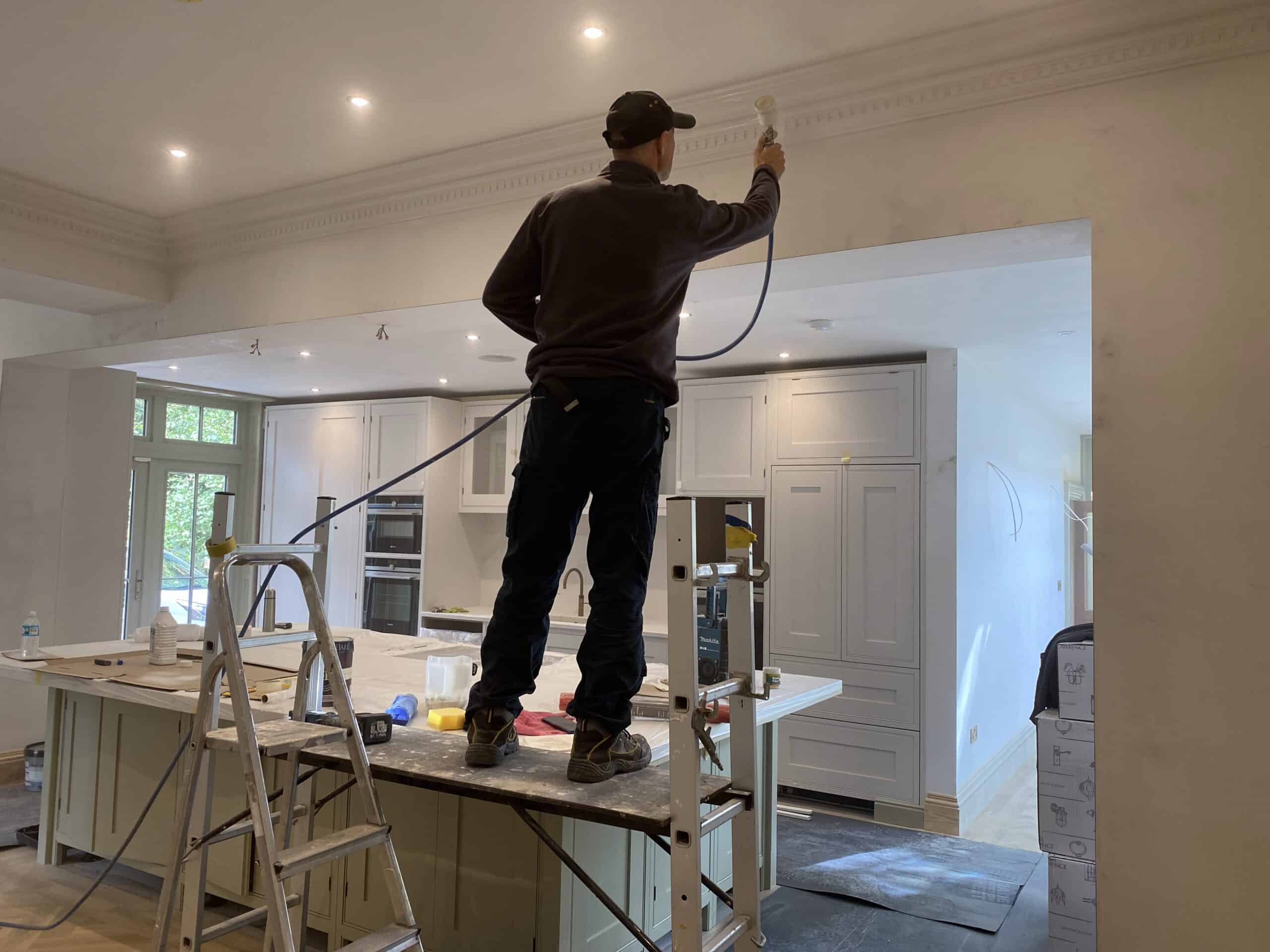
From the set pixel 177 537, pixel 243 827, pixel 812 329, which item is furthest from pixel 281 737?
pixel 177 537

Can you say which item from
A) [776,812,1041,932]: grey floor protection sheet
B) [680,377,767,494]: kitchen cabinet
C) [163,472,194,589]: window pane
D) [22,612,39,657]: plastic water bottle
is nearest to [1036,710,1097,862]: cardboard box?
[776,812,1041,932]: grey floor protection sheet

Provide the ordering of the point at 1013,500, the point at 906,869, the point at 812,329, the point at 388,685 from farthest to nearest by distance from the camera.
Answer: the point at 1013,500 < the point at 812,329 < the point at 906,869 < the point at 388,685

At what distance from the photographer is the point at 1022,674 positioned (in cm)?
619

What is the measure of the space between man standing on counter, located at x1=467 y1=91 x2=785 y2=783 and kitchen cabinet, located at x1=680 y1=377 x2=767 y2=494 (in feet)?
11.8

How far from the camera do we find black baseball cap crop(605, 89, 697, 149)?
1.67 metres

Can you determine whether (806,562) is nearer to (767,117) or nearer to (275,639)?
(767,117)

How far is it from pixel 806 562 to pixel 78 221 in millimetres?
3908

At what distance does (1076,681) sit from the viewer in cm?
286

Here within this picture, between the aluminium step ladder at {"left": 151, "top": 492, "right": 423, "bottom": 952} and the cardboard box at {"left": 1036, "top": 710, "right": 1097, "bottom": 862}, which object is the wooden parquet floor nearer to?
the aluminium step ladder at {"left": 151, "top": 492, "right": 423, "bottom": 952}

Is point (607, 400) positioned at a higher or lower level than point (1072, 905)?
higher

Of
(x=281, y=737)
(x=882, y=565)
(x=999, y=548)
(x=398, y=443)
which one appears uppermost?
(x=398, y=443)

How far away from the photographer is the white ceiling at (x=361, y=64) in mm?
2191

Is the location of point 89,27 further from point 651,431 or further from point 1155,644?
point 1155,644

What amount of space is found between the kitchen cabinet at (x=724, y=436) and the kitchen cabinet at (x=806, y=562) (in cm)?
20
